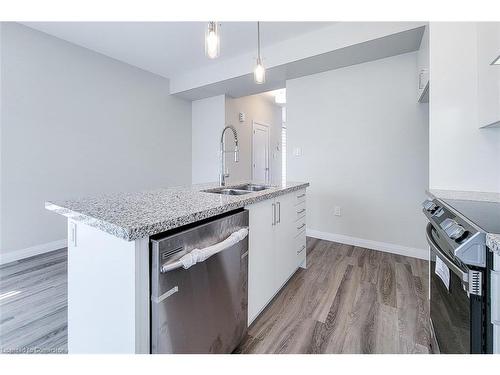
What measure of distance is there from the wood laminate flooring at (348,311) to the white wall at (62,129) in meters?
2.84

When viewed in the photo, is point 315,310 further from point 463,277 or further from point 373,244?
point 373,244

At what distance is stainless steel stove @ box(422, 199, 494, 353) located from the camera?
0.76m

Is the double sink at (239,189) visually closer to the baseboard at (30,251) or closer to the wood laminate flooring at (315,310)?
the wood laminate flooring at (315,310)

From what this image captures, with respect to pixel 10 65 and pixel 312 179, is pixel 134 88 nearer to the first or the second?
pixel 10 65

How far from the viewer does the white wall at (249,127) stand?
4582 mm

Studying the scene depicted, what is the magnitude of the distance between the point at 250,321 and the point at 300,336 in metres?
0.32

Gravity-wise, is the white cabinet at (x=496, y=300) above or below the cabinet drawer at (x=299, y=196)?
below

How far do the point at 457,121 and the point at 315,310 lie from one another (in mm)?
1670

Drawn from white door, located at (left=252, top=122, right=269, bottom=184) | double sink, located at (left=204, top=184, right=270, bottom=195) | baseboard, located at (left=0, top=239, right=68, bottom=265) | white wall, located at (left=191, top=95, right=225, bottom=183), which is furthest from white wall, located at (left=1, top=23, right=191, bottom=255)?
double sink, located at (left=204, top=184, right=270, bottom=195)

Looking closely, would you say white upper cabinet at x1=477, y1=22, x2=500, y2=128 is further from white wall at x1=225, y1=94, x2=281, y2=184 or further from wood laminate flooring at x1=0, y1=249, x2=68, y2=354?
white wall at x1=225, y1=94, x2=281, y2=184

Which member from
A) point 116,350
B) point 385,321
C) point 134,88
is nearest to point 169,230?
point 116,350

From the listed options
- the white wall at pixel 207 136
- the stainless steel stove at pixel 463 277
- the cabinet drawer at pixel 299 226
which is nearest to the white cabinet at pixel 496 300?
the stainless steel stove at pixel 463 277

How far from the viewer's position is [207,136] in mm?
4566

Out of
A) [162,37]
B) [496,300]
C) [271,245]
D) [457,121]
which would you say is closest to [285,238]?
[271,245]
